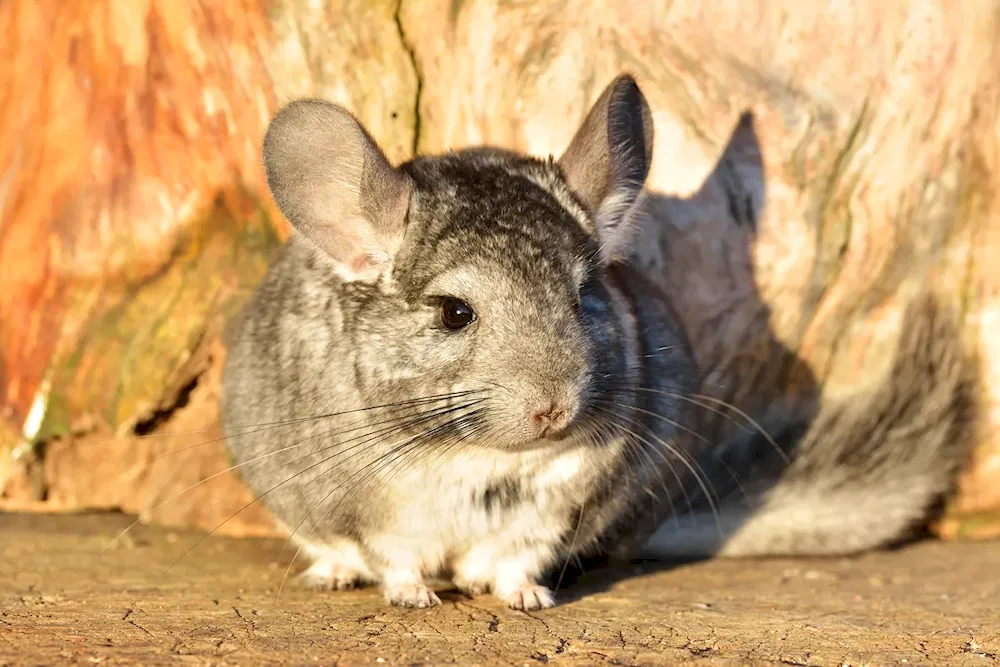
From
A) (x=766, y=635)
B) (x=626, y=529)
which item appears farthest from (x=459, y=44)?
(x=766, y=635)

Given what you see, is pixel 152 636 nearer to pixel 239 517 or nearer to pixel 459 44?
pixel 239 517

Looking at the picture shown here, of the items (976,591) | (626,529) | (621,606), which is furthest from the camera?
(626,529)

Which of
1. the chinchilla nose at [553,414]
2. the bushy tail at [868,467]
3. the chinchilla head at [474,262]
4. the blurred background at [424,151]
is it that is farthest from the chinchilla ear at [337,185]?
the bushy tail at [868,467]

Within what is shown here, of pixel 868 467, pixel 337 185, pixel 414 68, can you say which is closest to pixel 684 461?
pixel 868 467

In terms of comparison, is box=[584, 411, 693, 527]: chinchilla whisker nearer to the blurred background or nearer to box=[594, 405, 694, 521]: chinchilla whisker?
box=[594, 405, 694, 521]: chinchilla whisker

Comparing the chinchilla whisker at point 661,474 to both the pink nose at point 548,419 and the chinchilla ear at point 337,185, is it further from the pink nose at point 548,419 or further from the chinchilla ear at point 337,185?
the chinchilla ear at point 337,185

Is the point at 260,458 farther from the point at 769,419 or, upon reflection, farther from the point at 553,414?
the point at 769,419

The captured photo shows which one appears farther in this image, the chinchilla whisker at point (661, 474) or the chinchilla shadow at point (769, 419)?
the chinchilla shadow at point (769, 419)
